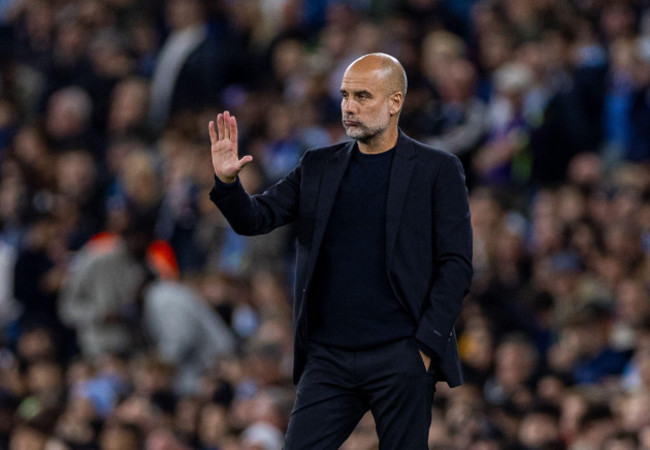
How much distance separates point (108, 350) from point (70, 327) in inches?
28.0

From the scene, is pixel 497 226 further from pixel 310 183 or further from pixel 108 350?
pixel 310 183

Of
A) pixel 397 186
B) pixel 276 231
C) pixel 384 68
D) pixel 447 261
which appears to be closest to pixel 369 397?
pixel 447 261

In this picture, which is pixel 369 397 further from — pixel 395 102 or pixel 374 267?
pixel 395 102

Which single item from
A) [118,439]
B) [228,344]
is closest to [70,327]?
[228,344]

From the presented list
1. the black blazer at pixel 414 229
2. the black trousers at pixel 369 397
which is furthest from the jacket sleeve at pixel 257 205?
the black trousers at pixel 369 397

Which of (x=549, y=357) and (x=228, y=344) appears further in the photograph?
(x=228, y=344)

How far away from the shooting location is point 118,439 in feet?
29.8

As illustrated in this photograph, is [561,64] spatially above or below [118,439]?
above

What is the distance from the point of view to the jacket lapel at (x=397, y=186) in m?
5.04

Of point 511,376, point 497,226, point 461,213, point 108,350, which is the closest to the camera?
point 461,213

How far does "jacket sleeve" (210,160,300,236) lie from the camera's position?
504 cm

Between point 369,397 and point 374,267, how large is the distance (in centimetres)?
46

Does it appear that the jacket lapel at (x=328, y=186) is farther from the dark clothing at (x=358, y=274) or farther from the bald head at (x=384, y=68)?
the bald head at (x=384, y=68)

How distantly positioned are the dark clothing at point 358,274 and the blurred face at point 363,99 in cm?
19
